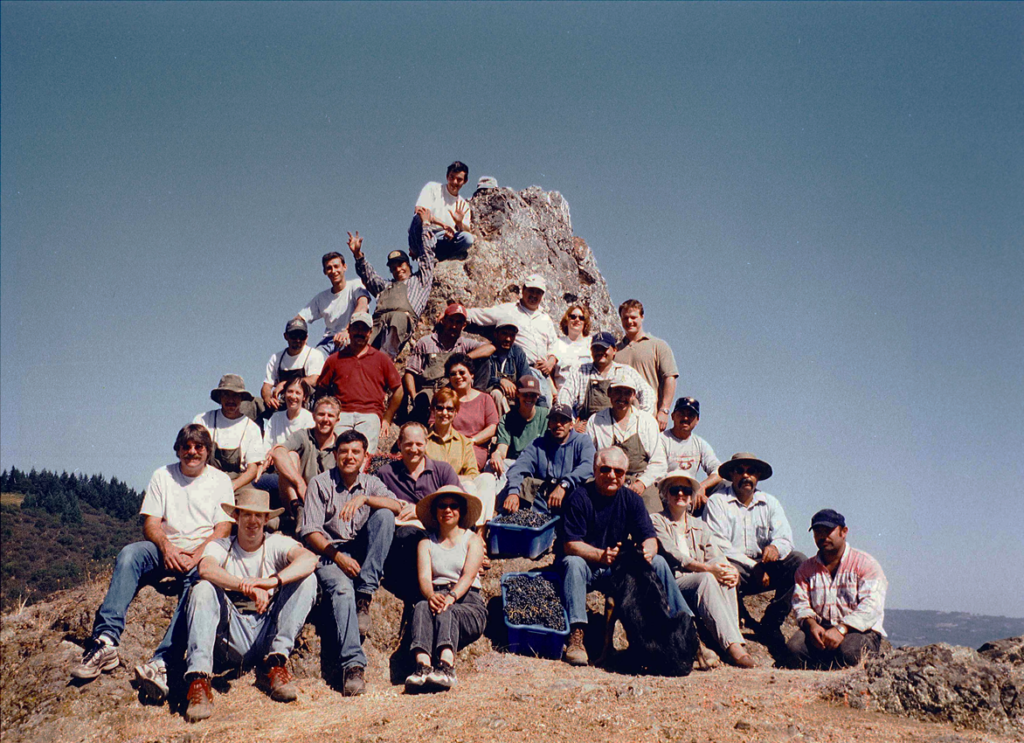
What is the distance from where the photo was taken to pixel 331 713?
6.04 m

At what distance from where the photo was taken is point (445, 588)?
708 cm

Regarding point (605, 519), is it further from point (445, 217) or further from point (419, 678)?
point (445, 217)

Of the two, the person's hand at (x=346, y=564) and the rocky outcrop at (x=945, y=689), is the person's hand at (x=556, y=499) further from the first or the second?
the rocky outcrop at (x=945, y=689)

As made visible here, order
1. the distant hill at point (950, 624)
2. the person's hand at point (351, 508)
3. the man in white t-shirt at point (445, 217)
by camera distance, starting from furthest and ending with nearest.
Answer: the distant hill at point (950, 624), the man in white t-shirt at point (445, 217), the person's hand at point (351, 508)

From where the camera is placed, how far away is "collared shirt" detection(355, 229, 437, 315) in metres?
13.5

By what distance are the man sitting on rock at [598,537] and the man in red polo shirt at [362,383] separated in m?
3.53

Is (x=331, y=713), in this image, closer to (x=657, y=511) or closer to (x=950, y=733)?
(x=657, y=511)

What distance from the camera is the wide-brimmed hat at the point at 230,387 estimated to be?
361 inches

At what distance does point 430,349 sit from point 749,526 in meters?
5.31

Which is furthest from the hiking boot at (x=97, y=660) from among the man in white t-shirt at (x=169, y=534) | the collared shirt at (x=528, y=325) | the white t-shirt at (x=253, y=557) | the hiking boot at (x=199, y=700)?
the collared shirt at (x=528, y=325)

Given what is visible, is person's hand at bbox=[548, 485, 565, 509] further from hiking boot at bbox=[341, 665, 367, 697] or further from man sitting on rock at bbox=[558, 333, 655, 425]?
hiking boot at bbox=[341, 665, 367, 697]

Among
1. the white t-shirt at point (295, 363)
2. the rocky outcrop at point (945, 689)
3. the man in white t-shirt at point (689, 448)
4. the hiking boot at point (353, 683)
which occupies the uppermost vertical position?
the white t-shirt at point (295, 363)

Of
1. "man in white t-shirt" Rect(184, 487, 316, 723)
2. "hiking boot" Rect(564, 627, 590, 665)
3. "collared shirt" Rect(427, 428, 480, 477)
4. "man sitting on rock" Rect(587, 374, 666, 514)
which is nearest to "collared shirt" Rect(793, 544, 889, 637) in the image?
"man sitting on rock" Rect(587, 374, 666, 514)

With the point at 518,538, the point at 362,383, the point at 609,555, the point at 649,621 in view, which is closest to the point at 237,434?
the point at 362,383
